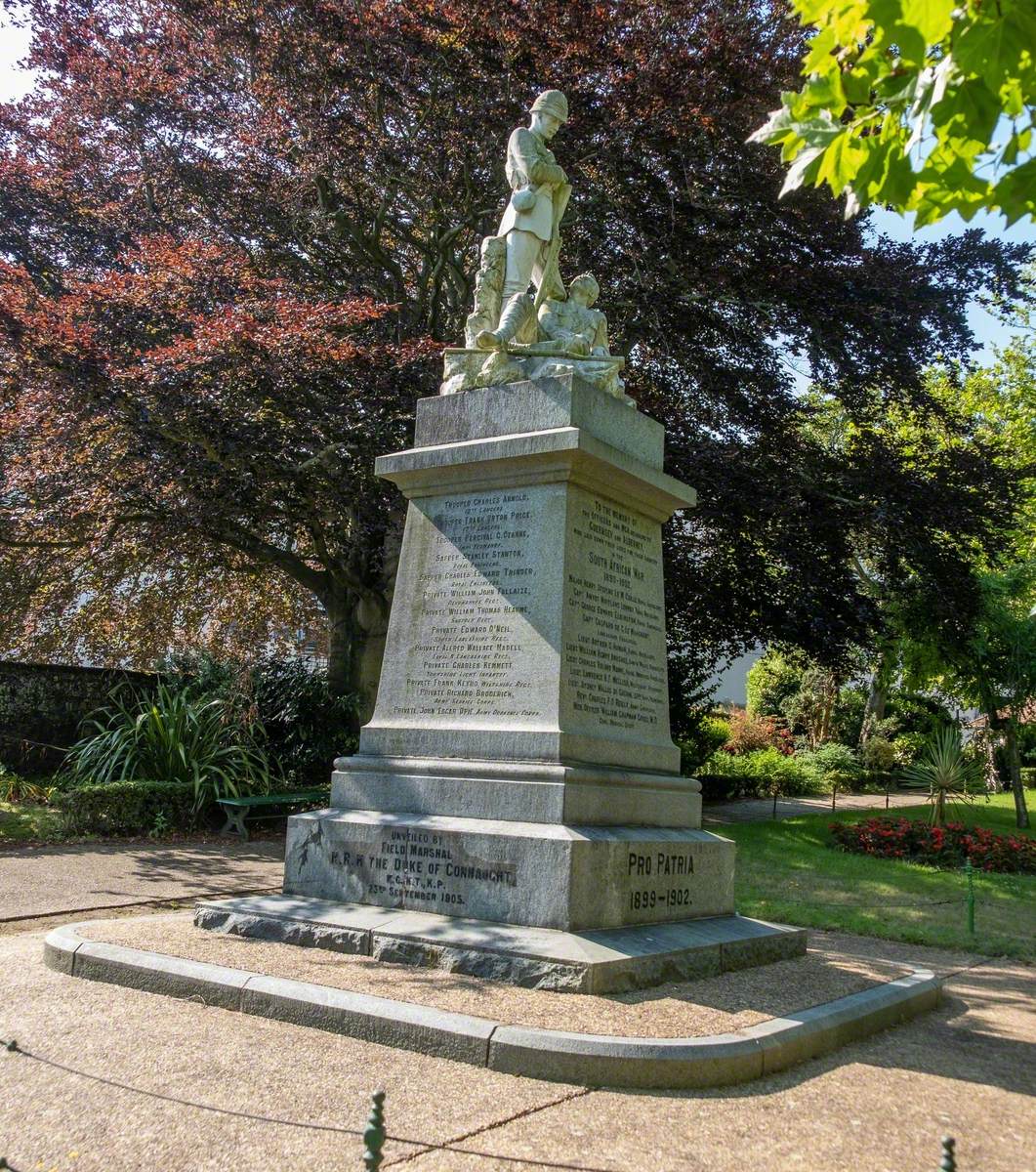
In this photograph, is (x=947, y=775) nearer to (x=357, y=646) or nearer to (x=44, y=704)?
(x=357, y=646)

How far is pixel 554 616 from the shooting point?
6.98 m

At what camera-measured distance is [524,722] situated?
691 cm

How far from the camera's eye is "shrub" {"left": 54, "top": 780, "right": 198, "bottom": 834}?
13.2 metres

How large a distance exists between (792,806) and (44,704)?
15114 millimetres

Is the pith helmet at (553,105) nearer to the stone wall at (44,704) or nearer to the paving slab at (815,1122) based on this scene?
the paving slab at (815,1122)

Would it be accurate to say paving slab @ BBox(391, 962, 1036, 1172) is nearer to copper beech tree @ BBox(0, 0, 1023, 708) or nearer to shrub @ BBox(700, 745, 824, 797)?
copper beech tree @ BBox(0, 0, 1023, 708)

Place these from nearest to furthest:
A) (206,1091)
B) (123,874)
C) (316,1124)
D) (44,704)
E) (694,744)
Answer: (316,1124) → (206,1091) → (123,874) → (44,704) → (694,744)

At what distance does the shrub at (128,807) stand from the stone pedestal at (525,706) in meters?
7.00

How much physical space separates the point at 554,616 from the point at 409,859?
69.7 inches

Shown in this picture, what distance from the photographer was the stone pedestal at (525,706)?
6.38 m

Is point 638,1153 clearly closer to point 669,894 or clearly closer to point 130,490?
point 669,894

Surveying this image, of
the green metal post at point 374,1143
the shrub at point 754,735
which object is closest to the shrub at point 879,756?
the shrub at point 754,735

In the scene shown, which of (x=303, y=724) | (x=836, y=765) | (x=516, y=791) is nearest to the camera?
(x=516, y=791)

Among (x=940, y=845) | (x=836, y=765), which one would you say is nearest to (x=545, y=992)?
(x=940, y=845)
